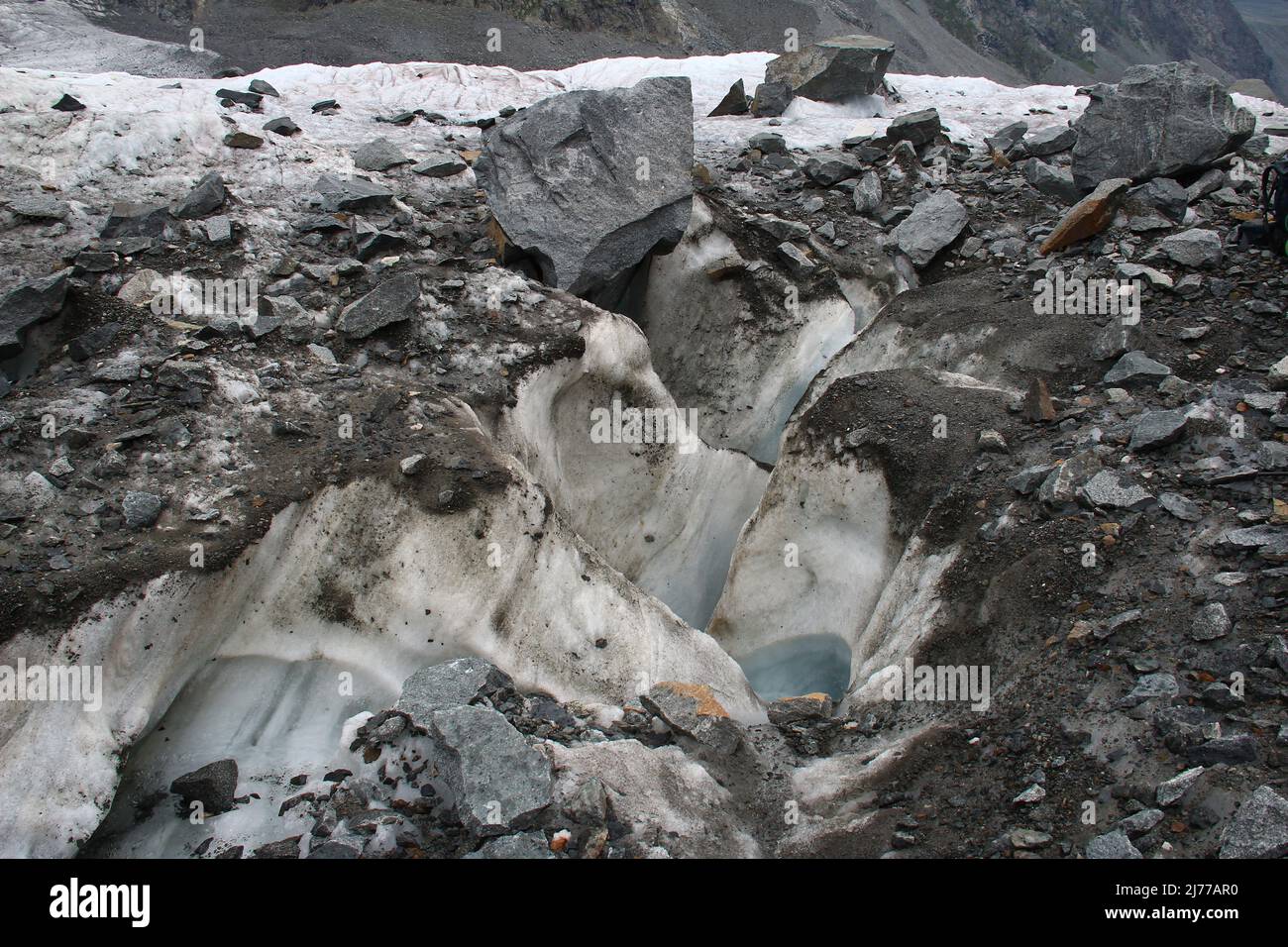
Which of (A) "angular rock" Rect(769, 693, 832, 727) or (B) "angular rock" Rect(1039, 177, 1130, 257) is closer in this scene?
(A) "angular rock" Rect(769, 693, 832, 727)

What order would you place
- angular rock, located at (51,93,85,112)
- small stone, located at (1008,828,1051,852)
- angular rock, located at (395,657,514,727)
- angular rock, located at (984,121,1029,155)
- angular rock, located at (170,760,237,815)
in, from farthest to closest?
angular rock, located at (984,121,1029,155)
angular rock, located at (51,93,85,112)
angular rock, located at (395,657,514,727)
angular rock, located at (170,760,237,815)
small stone, located at (1008,828,1051,852)

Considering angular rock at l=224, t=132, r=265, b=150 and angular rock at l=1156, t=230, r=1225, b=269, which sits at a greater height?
angular rock at l=224, t=132, r=265, b=150

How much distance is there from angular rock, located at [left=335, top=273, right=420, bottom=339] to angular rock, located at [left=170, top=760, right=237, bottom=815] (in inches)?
136

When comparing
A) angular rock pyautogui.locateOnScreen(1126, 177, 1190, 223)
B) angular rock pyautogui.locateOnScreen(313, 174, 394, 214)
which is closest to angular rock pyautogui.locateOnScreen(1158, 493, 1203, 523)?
angular rock pyautogui.locateOnScreen(1126, 177, 1190, 223)

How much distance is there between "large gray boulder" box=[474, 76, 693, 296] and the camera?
888 centimetres

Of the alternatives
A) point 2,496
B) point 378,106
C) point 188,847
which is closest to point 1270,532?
point 188,847

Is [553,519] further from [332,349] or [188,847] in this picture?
[188,847]

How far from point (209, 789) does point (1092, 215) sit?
867 centimetres

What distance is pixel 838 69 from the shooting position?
13023 mm

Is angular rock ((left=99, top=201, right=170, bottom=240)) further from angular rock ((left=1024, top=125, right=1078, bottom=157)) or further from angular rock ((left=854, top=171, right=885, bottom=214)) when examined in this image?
angular rock ((left=1024, top=125, right=1078, bottom=157))

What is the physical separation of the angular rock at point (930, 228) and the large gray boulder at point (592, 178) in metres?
2.43
